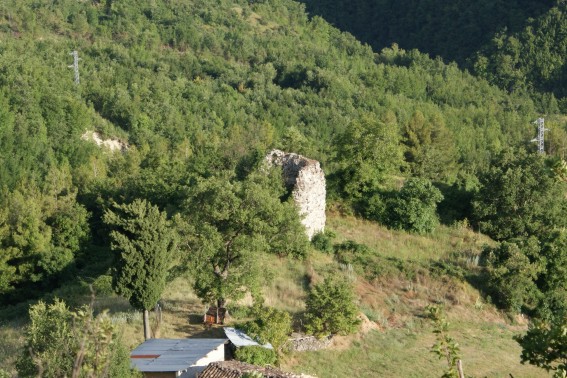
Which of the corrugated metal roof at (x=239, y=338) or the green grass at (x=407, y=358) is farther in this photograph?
the green grass at (x=407, y=358)

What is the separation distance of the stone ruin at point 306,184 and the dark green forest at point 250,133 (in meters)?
1.32

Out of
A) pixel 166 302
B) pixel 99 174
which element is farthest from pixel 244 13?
pixel 166 302

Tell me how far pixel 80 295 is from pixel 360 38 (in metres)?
131

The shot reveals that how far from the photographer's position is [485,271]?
1527 inches

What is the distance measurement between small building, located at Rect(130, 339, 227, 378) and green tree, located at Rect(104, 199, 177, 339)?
1.36m

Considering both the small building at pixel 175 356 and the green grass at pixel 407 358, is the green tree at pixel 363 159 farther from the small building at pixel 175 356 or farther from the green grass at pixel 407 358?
the small building at pixel 175 356

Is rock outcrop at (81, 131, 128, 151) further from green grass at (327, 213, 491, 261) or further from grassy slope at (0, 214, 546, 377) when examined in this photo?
grassy slope at (0, 214, 546, 377)

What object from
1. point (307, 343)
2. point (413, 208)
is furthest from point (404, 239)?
point (307, 343)

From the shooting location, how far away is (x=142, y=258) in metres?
27.5

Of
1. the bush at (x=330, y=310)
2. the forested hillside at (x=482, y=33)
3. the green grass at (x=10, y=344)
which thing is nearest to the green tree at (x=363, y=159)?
the bush at (x=330, y=310)

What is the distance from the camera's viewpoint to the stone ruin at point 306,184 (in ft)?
122

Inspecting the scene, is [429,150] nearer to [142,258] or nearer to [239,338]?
[239,338]

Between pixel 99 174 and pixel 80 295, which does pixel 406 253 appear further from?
pixel 99 174

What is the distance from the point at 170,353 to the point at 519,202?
21731mm
